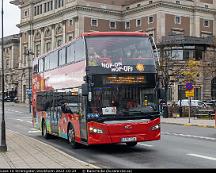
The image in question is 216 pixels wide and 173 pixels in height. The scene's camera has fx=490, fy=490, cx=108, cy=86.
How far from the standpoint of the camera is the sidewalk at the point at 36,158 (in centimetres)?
1296

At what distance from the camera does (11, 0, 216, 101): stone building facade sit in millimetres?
97750

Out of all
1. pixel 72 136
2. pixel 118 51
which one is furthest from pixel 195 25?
pixel 118 51

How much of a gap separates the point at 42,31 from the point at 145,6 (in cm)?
3005

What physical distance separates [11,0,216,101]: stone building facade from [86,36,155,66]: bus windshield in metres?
74.7

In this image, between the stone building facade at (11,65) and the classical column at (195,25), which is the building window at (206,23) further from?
the stone building facade at (11,65)

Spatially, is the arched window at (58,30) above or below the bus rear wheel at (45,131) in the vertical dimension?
above

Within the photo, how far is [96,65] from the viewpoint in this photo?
1698cm

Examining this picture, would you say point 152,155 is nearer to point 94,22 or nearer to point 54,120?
point 54,120

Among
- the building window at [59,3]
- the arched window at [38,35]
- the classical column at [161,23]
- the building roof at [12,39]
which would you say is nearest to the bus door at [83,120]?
the classical column at [161,23]

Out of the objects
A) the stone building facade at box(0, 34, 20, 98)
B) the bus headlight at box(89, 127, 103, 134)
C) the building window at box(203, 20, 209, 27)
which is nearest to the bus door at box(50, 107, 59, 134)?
the bus headlight at box(89, 127, 103, 134)

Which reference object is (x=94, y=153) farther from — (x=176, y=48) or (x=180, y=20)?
(x=180, y=20)

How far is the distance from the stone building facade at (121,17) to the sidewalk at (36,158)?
75232 mm

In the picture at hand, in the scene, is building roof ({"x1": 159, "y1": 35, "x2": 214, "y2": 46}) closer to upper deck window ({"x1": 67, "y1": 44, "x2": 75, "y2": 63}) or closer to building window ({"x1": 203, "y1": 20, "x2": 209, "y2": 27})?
building window ({"x1": 203, "y1": 20, "x2": 209, "y2": 27})

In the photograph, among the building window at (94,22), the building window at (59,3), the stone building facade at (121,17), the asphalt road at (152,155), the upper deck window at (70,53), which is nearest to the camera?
the asphalt road at (152,155)
